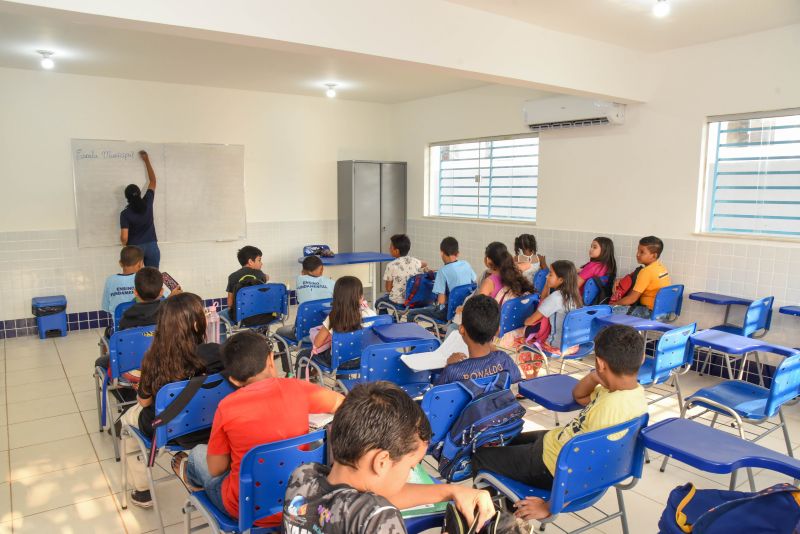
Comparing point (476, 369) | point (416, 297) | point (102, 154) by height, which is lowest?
point (416, 297)

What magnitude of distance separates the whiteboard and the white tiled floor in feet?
7.70

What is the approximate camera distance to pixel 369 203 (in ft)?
27.3

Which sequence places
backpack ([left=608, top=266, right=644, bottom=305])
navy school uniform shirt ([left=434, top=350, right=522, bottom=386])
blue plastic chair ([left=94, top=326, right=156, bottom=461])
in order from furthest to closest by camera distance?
1. backpack ([left=608, top=266, right=644, bottom=305])
2. blue plastic chair ([left=94, top=326, right=156, bottom=461])
3. navy school uniform shirt ([left=434, top=350, right=522, bottom=386])

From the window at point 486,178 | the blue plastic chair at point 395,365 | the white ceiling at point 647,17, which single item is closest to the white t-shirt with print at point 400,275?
the window at point 486,178

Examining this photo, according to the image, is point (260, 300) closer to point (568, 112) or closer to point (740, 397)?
point (740, 397)

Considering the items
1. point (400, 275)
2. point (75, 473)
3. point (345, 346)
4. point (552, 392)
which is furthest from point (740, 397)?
point (75, 473)

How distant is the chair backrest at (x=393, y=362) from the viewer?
293 centimetres

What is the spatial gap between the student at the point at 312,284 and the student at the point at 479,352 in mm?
2134

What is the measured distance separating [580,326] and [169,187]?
548cm

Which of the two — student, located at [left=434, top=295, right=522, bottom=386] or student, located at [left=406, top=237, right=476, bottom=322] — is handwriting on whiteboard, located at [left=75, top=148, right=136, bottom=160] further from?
student, located at [left=434, top=295, right=522, bottom=386]

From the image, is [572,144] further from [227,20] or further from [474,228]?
[227,20]

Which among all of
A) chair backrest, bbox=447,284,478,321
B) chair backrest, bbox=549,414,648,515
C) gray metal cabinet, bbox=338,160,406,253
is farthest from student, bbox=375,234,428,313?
chair backrest, bbox=549,414,648,515

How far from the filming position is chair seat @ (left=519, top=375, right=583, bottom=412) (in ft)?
7.68

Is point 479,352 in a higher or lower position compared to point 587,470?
higher
